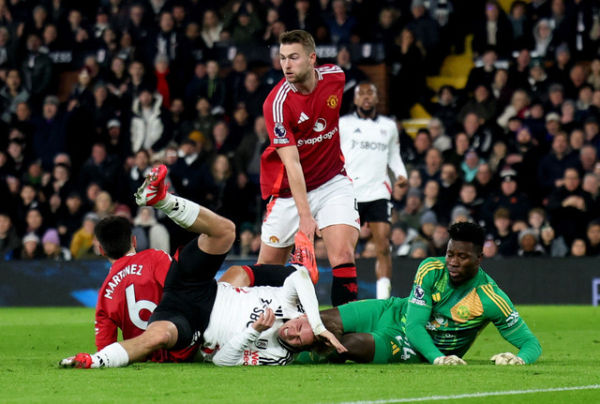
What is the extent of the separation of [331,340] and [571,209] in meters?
9.07

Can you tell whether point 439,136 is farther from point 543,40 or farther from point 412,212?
point 543,40

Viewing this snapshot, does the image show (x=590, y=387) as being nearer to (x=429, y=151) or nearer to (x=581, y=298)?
(x=581, y=298)

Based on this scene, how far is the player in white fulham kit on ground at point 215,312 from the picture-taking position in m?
7.35

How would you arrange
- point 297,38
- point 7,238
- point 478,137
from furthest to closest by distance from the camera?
point 7,238
point 478,137
point 297,38

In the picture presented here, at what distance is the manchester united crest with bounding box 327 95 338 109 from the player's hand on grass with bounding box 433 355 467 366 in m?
2.44

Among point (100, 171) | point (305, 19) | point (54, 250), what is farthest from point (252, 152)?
point (54, 250)

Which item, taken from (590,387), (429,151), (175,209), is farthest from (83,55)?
(590,387)

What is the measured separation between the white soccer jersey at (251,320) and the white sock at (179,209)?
0.61 meters

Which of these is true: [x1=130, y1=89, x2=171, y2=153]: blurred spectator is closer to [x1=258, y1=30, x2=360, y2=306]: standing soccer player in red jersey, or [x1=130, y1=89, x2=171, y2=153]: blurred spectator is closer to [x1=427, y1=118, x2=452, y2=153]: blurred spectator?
[x1=427, y1=118, x2=452, y2=153]: blurred spectator

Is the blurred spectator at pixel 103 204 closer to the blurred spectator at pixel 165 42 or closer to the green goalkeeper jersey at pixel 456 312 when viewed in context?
the blurred spectator at pixel 165 42

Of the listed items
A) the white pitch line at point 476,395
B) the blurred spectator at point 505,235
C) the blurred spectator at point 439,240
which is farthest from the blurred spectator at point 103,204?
the white pitch line at point 476,395

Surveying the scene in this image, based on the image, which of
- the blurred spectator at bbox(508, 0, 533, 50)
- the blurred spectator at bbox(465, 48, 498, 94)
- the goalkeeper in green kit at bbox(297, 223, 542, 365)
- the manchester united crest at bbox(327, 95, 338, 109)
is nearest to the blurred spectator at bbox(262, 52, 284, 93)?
the blurred spectator at bbox(465, 48, 498, 94)

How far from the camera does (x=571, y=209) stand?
15.7 m

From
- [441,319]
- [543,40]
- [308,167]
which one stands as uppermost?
[543,40]
